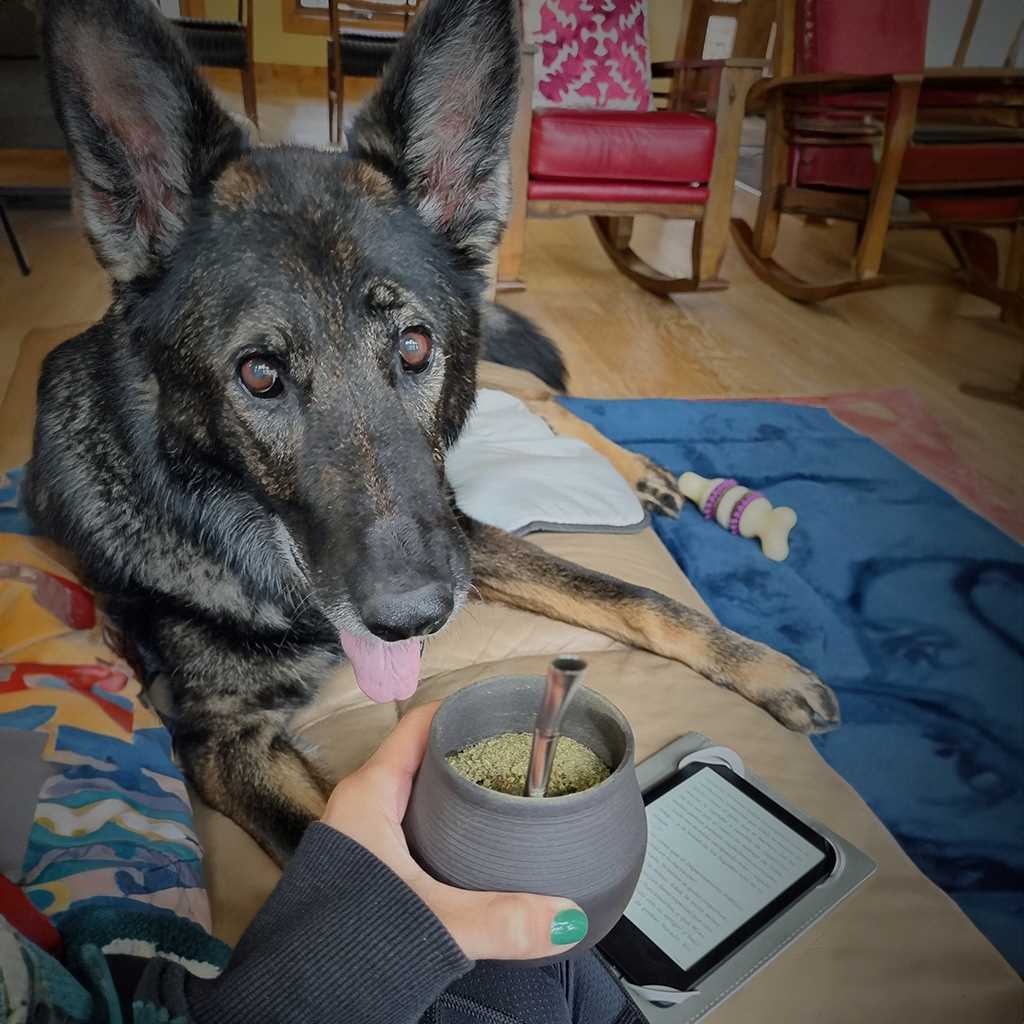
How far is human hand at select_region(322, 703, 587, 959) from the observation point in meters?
0.62

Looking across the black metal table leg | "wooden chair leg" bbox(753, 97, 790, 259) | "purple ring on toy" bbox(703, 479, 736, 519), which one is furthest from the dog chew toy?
the black metal table leg

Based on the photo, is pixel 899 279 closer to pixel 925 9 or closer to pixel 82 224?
pixel 925 9

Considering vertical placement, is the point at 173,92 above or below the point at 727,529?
above

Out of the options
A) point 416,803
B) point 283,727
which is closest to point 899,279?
point 283,727

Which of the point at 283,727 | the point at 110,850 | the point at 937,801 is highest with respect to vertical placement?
the point at 110,850

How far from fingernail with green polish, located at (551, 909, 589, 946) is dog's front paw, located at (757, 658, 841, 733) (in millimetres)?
916

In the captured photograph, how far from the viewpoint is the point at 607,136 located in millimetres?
3922

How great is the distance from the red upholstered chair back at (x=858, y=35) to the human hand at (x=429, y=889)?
4.64 meters

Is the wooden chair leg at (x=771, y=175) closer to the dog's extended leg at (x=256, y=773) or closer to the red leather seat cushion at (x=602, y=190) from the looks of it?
the red leather seat cushion at (x=602, y=190)

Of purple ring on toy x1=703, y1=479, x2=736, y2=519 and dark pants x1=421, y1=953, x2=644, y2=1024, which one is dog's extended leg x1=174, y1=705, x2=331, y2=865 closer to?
dark pants x1=421, y1=953, x2=644, y2=1024

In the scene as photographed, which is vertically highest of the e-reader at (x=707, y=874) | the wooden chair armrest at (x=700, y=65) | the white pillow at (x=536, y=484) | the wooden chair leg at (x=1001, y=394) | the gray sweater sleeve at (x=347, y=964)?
the wooden chair armrest at (x=700, y=65)

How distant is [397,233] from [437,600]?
561mm

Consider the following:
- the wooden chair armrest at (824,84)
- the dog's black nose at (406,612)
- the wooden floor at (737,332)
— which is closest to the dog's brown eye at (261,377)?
the dog's black nose at (406,612)

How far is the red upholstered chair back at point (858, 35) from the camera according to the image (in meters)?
4.34
